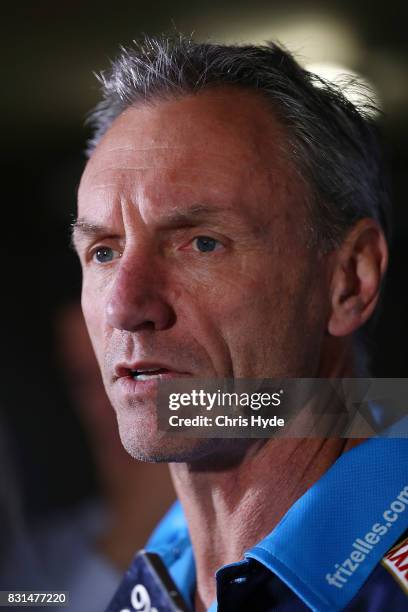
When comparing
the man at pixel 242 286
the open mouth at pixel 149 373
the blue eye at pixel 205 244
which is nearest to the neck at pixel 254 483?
the man at pixel 242 286

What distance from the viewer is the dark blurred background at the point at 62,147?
109 cm

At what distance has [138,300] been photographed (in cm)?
88

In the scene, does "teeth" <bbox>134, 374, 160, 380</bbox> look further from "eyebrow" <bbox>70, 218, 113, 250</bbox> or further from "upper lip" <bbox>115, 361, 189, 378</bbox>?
"eyebrow" <bbox>70, 218, 113, 250</bbox>

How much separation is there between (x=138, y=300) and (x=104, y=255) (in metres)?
0.12

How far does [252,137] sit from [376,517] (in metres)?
0.44

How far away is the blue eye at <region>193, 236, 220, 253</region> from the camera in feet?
2.98

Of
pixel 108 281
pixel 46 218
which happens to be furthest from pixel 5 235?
pixel 108 281

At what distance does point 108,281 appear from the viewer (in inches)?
37.6

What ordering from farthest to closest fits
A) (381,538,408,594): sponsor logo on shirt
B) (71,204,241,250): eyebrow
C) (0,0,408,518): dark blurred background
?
(0,0,408,518): dark blurred background
(71,204,241,250): eyebrow
(381,538,408,594): sponsor logo on shirt

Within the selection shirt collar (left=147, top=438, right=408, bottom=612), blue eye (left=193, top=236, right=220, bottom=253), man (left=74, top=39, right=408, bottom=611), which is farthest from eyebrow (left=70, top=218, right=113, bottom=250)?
shirt collar (left=147, top=438, right=408, bottom=612)

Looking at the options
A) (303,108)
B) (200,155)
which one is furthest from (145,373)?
(303,108)

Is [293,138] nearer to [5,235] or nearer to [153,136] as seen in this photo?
[153,136]

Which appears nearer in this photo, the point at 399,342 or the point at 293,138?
the point at 293,138

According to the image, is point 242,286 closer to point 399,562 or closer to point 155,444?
point 155,444
